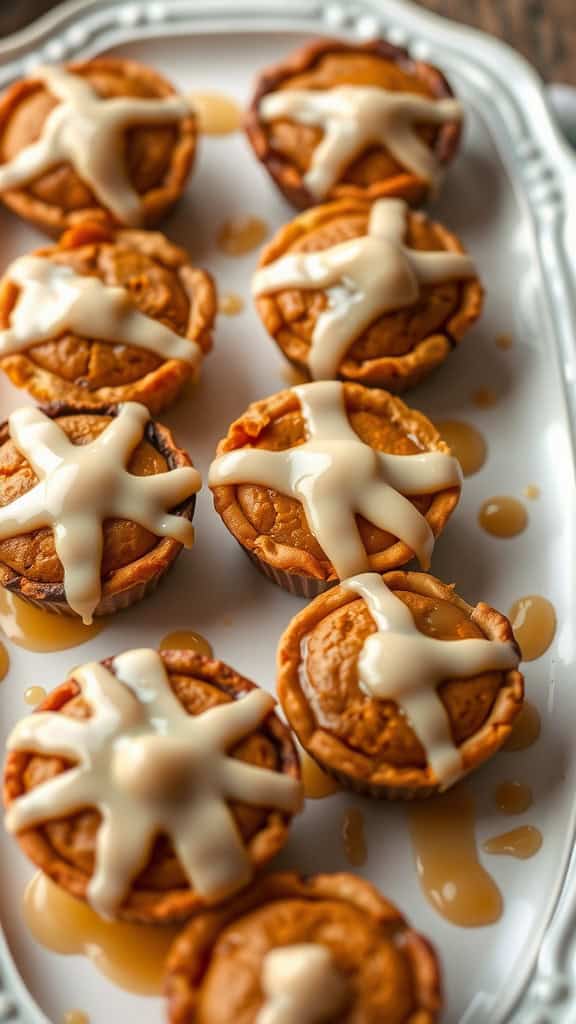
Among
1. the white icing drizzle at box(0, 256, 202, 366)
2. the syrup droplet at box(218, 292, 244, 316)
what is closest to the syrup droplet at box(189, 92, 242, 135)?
the syrup droplet at box(218, 292, 244, 316)

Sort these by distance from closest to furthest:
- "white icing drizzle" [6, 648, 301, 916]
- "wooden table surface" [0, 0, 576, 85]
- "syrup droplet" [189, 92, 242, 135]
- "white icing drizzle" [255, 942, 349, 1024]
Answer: "white icing drizzle" [255, 942, 349, 1024] < "white icing drizzle" [6, 648, 301, 916] < "syrup droplet" [189, 92, 242, 135] < "wooden table surface" [0, 0, 576, 85]

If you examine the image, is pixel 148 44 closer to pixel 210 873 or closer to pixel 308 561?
pixel 308 561

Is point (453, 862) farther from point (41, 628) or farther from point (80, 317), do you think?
point (80, 317)

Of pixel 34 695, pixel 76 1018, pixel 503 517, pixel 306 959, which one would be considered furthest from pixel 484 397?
pixel 76 1018

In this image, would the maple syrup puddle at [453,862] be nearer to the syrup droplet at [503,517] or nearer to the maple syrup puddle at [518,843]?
the maple syrup puddle at [518,843]

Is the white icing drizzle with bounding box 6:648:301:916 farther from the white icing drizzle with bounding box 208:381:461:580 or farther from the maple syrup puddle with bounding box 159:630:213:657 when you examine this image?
the white icing drizzle with bounding box 208:381:461:580

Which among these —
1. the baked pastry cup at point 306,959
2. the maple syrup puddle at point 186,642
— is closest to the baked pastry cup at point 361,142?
the maple syrup puddle at point 186,642
